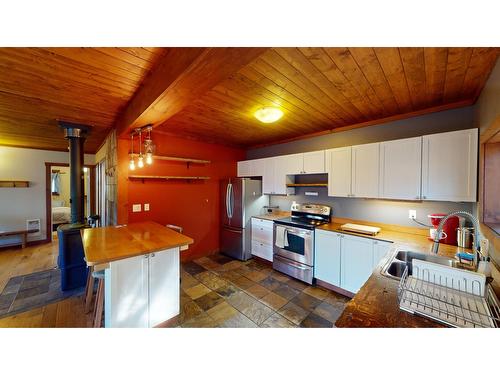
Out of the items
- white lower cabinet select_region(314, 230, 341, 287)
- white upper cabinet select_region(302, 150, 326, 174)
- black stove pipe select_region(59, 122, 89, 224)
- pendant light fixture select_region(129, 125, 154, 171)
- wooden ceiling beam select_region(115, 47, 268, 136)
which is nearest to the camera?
wooden ceiling beam select_region(115, 47, 268, 136)

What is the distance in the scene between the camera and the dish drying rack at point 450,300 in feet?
2.76

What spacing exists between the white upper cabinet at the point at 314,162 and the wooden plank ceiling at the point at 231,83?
0.53 m

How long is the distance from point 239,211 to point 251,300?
1.62 metres

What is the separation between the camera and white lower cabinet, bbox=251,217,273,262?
3404 mm

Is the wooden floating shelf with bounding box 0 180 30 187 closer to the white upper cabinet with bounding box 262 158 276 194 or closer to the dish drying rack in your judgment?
the white upper cabinet with bounding box 262 158 276 194

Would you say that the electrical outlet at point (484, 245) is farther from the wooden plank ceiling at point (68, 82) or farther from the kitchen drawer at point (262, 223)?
the wooden plank ceiling at point (68, 82)

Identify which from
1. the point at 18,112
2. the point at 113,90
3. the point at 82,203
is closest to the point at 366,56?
the point at 113,90

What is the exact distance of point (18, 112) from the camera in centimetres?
233

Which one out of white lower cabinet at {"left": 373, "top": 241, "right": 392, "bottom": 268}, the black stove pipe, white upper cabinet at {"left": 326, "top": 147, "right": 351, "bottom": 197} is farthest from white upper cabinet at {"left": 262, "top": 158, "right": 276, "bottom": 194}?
the black stove pipe

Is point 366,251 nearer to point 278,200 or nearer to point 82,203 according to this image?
point 278,200

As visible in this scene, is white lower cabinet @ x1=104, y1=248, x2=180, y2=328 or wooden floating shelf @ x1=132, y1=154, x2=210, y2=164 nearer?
white lower cabinet @ x1=104, y1=248, x2=180, y2=328

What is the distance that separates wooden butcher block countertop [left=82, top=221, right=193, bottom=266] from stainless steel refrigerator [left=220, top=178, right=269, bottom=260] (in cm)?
154

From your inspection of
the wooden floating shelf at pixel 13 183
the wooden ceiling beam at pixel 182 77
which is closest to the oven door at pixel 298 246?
the wooden ceiling beam at pixel 182 77

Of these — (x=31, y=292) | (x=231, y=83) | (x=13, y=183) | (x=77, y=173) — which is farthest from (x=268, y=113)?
(x=13, y=183)
